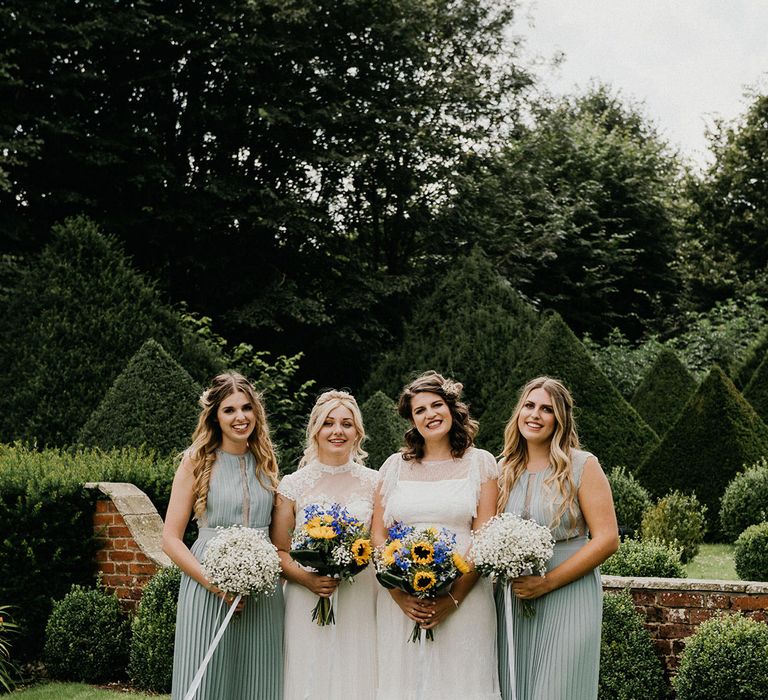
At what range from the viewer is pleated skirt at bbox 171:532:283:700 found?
15.3ft

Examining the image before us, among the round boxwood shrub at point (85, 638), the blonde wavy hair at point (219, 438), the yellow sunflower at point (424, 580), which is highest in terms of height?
the blonde wavy hair at point (219, 438)

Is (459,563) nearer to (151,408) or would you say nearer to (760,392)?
(151,408)

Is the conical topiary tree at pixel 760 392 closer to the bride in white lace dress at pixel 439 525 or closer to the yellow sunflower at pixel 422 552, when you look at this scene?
the bride in white lace dress at pixel 439 525

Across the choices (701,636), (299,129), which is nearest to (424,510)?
(701,636)

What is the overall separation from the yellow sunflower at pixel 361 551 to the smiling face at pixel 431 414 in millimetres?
656

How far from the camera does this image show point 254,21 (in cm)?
1792

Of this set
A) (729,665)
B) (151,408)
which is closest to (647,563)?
(729,665)

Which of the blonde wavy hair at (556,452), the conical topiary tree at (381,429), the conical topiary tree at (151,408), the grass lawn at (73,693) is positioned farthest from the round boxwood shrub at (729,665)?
the conical topiary tree at (381,429)

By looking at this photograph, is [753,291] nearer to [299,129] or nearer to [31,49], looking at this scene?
[299,129]

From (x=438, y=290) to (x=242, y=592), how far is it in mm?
13472

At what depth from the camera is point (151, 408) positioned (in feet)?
32.8

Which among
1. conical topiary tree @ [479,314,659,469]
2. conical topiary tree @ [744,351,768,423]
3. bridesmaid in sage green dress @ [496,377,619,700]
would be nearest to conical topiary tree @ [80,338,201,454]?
conical topiary tree @ [479,314,659,469]

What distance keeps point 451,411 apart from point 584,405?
7505 mm
